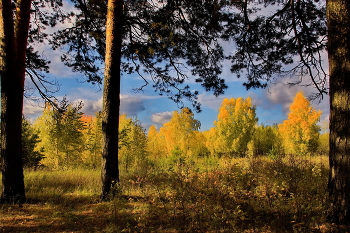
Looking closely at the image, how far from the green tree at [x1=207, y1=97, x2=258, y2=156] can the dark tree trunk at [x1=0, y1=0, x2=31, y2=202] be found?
19.2m

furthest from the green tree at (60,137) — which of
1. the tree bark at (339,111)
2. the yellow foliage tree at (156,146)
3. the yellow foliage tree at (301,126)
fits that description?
the yellow foliage tree at (301,126)

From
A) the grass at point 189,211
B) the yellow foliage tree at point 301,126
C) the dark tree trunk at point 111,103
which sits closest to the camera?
the grass at point 189,211

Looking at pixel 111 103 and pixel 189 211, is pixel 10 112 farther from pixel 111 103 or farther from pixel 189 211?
pixel 189 211

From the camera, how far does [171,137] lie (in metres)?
21.3

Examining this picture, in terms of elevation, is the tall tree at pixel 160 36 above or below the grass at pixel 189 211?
above

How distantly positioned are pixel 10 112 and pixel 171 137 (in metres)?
16.1

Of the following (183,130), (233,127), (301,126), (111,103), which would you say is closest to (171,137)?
(183,130)

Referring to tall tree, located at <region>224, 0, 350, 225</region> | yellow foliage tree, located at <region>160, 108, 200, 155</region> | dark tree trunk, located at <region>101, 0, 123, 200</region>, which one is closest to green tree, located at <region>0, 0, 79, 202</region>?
dark tree trunk, located at <region>101, 0, 123, 200</region>

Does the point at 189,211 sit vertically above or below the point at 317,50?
below

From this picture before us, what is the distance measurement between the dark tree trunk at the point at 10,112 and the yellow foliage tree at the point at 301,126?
20.1 m

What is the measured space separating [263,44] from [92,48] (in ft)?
21.5

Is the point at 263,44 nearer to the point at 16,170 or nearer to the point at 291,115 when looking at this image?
the point at 16,170

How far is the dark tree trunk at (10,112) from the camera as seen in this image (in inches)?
223

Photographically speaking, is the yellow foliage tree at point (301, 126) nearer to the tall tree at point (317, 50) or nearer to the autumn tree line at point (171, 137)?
the autumn tree line at point (171, 137)
